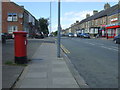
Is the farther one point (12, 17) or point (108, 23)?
point (108, 23)

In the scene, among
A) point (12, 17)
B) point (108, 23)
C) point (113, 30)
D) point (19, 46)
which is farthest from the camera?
point (108, 23)

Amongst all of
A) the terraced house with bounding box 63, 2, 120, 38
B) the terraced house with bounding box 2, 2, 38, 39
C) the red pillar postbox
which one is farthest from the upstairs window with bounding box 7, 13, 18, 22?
the red pillar postbox

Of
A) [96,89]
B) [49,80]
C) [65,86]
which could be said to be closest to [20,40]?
[49,80]

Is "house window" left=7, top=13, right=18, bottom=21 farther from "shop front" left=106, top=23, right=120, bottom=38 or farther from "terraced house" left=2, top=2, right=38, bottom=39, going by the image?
"shop front" left=106, top=23, right=120, bottom=38

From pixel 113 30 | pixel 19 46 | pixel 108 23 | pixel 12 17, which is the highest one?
pixel 12 17

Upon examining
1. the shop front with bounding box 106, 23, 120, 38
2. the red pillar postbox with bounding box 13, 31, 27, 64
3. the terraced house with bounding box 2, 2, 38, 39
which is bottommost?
the red pillar postbox with bounding box 13, 31, 27, 64

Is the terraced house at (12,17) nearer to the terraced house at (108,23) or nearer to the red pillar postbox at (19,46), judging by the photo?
the terraced house at (108,23)

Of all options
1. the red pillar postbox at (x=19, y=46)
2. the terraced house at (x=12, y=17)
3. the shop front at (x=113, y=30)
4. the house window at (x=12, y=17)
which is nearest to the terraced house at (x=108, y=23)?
the shop front at (x=113, y=30)

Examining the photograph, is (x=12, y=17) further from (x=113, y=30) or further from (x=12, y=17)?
(x=113, y=30)

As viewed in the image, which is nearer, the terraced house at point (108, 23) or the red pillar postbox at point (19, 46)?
the red pillar postbox at point (19, 46)

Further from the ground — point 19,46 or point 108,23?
point 108,23

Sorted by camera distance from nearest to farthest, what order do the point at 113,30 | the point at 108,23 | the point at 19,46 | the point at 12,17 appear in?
the point at 19,46
the point at 12,17
the point at 113,30
the point at 108,23

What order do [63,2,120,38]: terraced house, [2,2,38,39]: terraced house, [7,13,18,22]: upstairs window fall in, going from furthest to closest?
[63,2,120,38]: terraced house
[7,13,18,22]: upstairs window
[2,2,38,39]: terraced house

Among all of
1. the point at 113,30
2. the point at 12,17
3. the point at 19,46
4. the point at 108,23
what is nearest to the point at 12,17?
the point at 12,17
